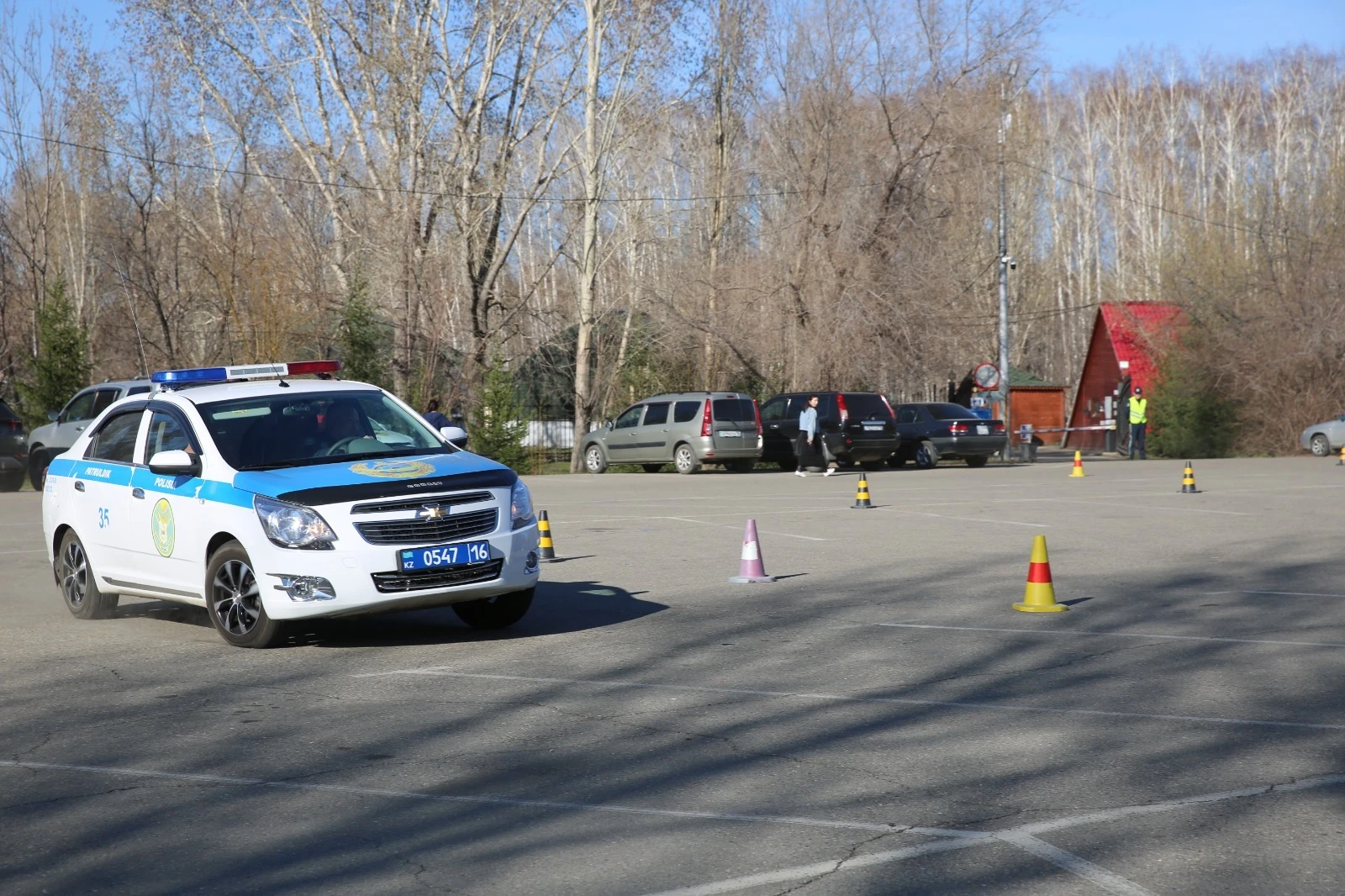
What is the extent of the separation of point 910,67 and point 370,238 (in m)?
16.1

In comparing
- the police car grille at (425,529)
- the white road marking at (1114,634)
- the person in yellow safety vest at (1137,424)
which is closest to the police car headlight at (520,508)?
the police car grille at (425,529)

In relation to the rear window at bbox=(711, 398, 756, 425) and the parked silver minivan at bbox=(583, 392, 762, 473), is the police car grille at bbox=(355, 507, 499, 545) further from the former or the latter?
the rear window at bbox=(711, 398, 756, 425)

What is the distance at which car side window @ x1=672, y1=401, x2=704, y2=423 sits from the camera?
108ft

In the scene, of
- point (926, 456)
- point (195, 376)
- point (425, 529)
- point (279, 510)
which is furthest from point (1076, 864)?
point (926, 456)

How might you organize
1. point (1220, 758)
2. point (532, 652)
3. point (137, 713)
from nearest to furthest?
point (1220, 758) → point (137, 713) → point (532, 652)

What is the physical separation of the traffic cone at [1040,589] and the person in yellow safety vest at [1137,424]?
29.6m

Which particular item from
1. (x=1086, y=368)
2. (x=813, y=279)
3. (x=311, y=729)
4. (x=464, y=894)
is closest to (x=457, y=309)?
(x=813, y=279)

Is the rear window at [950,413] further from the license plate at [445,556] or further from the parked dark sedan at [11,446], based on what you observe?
the license plate at [445,556]

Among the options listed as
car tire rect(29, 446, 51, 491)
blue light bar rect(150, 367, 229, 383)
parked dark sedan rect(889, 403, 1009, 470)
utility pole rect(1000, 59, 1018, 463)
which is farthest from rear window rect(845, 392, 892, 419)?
blue light bar rect(150, 367, 229, 383)

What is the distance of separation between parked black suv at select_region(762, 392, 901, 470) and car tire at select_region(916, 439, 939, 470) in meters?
1.01

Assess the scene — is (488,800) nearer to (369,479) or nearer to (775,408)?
(369,479)

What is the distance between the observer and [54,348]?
36031 millimetres

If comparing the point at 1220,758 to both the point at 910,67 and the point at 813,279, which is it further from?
the point at 910,67

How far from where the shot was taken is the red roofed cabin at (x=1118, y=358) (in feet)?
151
